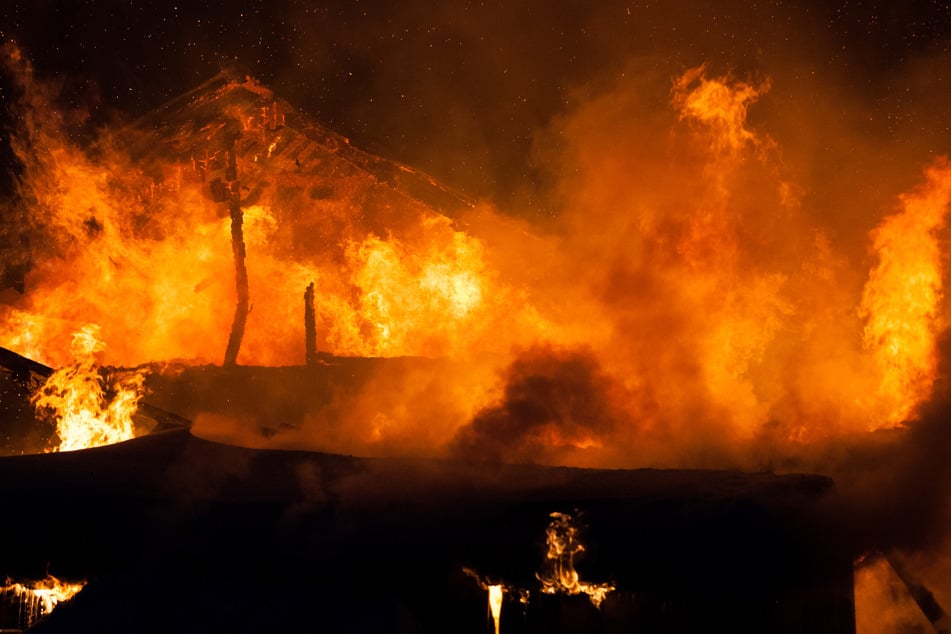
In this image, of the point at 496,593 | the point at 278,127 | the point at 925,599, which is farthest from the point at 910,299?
the point at 278,127

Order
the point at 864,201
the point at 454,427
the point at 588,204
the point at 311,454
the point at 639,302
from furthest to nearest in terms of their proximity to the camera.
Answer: the point at 588,204
the point at 864,201
the point at 639,302
the point at 454,427
the point at 311,454

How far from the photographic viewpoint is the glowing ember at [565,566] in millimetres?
5109

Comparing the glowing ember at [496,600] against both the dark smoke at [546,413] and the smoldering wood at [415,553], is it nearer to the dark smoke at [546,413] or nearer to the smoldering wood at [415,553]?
the smoldering wood at [415,553]

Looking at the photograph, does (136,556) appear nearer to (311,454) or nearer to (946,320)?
(311,454)

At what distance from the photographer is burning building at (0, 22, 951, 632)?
5.13 meters

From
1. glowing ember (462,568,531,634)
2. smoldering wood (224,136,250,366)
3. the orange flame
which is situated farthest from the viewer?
smoldering wood (224,136,250,366)

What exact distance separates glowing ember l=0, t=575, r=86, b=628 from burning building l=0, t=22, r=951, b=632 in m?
0.13

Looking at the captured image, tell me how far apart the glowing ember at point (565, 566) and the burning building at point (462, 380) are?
27mm

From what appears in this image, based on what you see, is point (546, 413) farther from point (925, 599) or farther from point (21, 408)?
point (21, 408)

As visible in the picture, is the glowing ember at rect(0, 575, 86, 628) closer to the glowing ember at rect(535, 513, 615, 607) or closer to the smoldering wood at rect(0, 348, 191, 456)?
the glowing ember at rect(535, 513, 615, 607)

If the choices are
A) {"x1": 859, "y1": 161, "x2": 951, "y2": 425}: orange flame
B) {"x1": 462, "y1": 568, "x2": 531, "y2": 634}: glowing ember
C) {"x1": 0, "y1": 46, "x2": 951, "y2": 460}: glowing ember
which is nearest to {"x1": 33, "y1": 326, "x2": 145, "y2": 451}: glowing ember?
{"x1": 0, "y1": 46, "x2": 951, "y2": 460}: glowing ember

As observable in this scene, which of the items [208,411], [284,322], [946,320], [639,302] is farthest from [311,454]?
[284,322]

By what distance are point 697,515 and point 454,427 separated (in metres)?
4.00

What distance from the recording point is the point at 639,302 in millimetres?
10328
